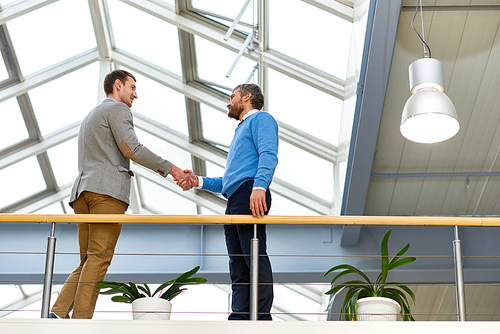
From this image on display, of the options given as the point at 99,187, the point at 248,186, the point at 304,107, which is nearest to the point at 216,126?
the point at 304,107

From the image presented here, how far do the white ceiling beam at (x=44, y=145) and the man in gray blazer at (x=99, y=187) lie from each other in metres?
3.57

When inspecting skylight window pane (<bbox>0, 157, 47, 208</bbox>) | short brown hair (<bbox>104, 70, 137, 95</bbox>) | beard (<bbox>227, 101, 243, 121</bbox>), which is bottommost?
beard (<bbox>227, 101, 243, 121</bbox>)

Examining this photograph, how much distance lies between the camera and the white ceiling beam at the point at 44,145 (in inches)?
243

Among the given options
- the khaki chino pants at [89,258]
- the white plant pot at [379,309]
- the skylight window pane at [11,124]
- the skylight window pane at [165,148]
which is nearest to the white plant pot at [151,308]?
the khaki chino pants at [89,258]

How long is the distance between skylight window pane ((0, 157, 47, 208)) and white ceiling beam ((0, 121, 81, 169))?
15 centimetres

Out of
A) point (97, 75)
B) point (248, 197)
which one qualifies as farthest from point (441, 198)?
point (97, 75)

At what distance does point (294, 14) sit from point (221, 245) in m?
2.47

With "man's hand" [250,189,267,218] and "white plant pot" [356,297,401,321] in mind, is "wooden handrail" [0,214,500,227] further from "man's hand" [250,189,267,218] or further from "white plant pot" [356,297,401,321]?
"white plant pot" [356,297,401,321]

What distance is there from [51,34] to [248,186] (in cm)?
340

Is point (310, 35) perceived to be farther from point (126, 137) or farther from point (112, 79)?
point (126, 137)

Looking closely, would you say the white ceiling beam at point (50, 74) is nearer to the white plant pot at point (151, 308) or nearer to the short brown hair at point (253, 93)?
the short brown hair at point (253, 93)

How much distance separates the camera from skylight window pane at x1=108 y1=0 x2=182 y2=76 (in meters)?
5.34

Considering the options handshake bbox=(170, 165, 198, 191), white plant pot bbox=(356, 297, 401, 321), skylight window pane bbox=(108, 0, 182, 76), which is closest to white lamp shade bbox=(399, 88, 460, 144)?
white plant pot bbox=(356, 297, 401, 321)

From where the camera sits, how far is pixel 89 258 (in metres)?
2.65
